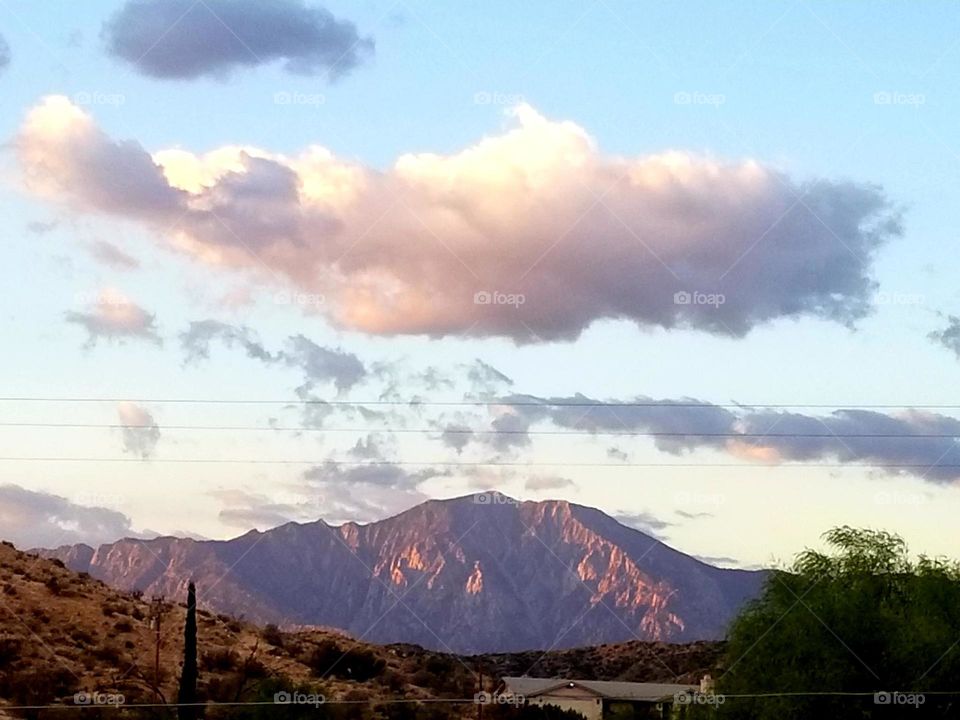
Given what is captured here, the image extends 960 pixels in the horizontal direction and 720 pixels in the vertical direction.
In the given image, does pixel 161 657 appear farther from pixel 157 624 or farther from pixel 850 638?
pixel 850 638

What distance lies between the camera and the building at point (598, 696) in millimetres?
79438

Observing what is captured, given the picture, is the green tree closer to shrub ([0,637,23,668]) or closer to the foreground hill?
the foreground hill

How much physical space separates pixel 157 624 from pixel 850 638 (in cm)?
3997

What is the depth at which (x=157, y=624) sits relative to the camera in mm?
77500

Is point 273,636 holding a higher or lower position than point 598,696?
higher

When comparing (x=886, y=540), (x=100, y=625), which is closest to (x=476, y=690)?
(x=100, y=625)

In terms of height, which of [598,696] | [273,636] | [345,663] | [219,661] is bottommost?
[598,696]

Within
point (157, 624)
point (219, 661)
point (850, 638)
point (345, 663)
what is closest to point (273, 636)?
point (345, 663)

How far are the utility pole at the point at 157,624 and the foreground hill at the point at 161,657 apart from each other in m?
0.23

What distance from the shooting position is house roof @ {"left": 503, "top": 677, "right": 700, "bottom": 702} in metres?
82.8

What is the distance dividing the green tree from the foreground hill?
48.6ft

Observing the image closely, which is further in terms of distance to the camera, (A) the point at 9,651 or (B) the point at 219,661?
(B) the point at 219,661

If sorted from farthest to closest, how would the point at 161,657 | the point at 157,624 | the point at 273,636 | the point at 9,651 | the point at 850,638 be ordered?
the point at 273,636 < the point at 157,624 < the point at 161,657 < the point at 9,651 < the point at 850,638

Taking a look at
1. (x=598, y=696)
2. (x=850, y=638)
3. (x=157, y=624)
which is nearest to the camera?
(x=850, y=638)
